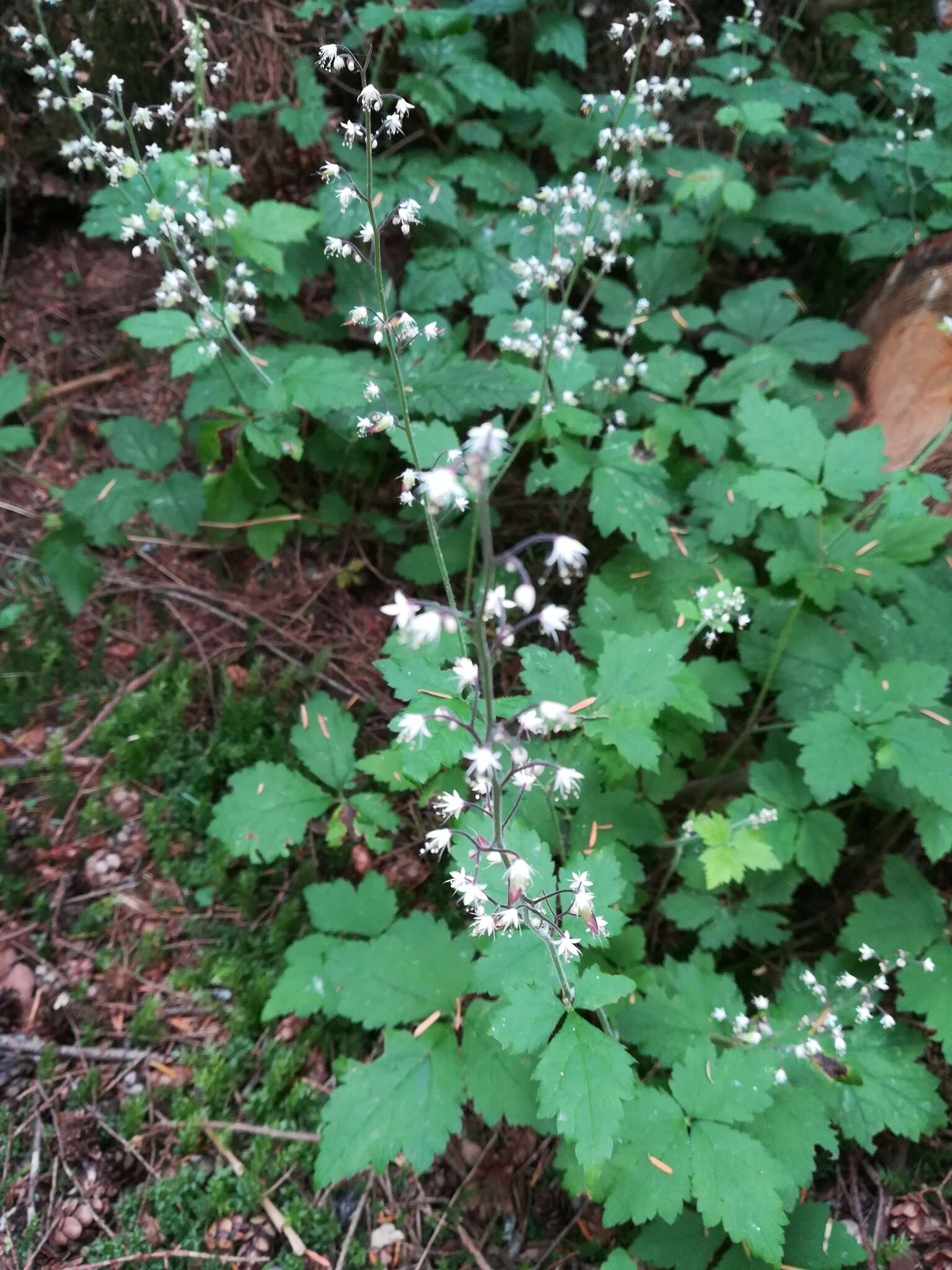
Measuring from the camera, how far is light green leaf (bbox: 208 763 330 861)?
2625mm

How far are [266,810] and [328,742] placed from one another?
1.04 ft

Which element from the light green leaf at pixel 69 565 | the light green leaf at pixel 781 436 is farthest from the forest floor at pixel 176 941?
the light green leaf at pixel 781 436

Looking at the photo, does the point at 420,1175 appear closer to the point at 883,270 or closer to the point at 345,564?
the point at 345,564

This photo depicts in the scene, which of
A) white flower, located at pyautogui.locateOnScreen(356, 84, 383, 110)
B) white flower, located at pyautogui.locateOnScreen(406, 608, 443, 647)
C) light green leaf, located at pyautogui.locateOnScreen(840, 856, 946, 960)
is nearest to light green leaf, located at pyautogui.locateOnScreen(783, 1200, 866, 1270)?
light green leaf, located at pyautogui.locateOnScreen(840, 856, 946, 960)

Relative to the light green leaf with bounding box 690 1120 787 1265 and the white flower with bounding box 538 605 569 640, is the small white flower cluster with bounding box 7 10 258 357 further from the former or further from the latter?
the light green leaf with bounding box 690 1120 787 1265

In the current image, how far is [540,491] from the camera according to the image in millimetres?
3604

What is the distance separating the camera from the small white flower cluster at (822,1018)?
211 centimetres

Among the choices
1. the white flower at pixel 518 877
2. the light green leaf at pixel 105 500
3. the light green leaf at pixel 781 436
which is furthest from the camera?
the light green leaf at pixel 105 500

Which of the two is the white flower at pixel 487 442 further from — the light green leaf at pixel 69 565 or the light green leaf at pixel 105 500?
the light green leaf at pixel 69 565

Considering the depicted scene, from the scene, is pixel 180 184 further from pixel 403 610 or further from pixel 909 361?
pixel 909 361

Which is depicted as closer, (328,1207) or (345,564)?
(328,1207)

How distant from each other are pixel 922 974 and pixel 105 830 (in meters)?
2.81

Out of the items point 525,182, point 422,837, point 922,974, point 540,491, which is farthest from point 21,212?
point 922,974

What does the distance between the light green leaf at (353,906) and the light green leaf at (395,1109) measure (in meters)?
0.37
